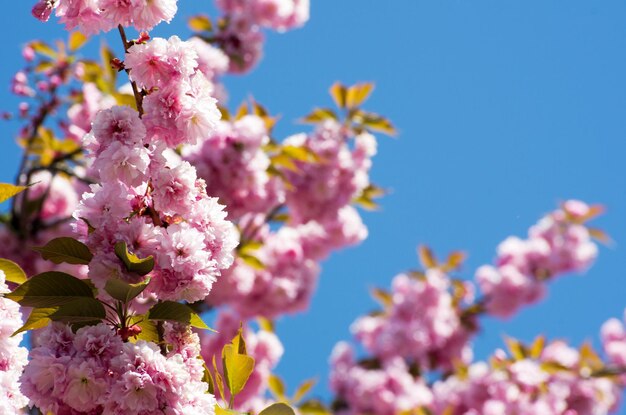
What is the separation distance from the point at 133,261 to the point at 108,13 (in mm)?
476

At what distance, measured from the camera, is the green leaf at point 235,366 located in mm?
1463

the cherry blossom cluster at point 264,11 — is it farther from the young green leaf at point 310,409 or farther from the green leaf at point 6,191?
the green leaf at point 6,191

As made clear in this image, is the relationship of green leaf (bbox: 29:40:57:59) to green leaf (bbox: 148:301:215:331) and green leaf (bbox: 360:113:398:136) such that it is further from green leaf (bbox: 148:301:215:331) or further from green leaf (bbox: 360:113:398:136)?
green leaf (bbox: 148:301:215:331)

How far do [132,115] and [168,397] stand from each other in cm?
50

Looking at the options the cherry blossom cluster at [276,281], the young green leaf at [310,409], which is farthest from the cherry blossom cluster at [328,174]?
the young green leaf at [310,409]

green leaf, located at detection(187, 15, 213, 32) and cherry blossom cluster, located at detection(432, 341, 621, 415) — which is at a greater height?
green leaf, located at detection(187, 15, 213, 32)

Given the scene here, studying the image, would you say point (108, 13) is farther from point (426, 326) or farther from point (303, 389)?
point (426, 326)

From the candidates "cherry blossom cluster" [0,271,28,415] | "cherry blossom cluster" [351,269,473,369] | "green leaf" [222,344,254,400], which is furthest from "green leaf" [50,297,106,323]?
"cherry blossom cluster" [351,269,473,369]

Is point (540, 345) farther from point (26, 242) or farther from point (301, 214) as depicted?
point (26, 242)

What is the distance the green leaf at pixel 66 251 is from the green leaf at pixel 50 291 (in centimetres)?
4

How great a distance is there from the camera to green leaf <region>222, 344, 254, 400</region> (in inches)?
57.6

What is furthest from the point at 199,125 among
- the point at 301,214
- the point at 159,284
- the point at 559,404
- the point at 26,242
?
the point at 559,404

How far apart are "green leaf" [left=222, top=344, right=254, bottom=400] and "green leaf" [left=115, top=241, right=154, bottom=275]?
0.83 feet

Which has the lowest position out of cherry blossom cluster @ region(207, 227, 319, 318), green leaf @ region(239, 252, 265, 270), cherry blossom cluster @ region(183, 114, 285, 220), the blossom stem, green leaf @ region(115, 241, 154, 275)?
green leaf @ region(115, 241, 154, 275)
